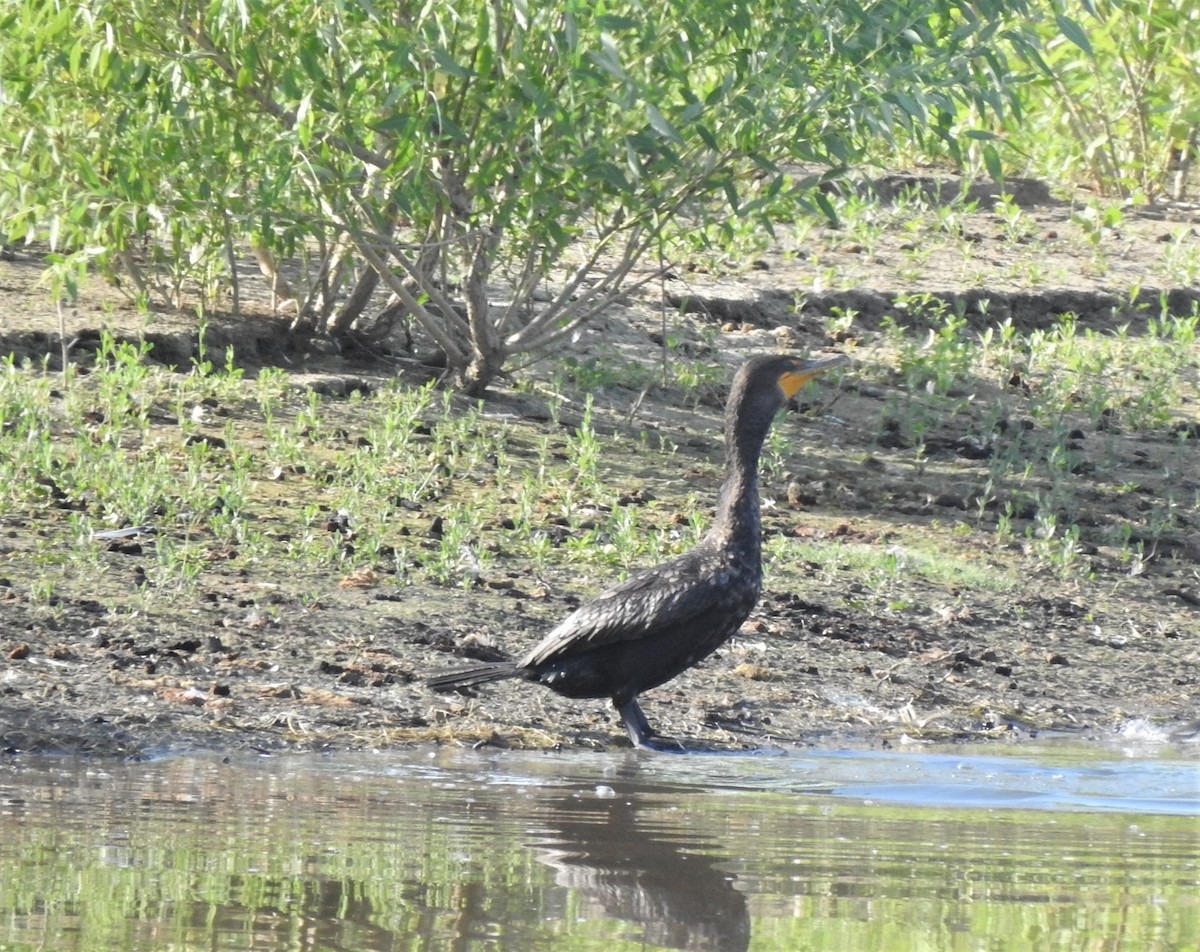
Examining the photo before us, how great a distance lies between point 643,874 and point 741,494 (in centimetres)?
281

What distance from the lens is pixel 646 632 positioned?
6.51 metres

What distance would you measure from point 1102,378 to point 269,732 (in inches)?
296

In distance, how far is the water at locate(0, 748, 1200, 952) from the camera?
365 cm

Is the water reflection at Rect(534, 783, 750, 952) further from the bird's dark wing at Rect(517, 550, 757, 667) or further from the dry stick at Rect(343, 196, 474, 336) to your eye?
the dry stick at Rect(343, 196, 474, 336)

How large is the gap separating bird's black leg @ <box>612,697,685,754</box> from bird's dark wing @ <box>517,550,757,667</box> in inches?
9.9

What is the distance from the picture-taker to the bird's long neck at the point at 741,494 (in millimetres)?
6863

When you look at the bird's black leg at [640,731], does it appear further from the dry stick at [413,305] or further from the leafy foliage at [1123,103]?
the leafy foliage at [1123,103]

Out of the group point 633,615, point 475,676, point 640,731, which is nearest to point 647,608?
point 633,615

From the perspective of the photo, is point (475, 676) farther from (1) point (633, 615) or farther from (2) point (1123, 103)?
(2) point (1123, 103)

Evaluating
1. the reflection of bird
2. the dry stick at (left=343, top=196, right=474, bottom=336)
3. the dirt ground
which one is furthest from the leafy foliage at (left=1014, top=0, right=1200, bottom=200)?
the reflection of bird

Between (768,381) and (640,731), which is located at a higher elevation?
(768,381)

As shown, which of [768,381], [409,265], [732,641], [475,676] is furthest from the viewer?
[409,265]

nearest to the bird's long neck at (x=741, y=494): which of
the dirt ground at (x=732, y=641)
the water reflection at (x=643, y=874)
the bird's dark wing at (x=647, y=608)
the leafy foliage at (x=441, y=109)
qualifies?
the bird's dark wing at (x=647, y=608)

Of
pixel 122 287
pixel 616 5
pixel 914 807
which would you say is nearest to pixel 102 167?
pixel 122 287
